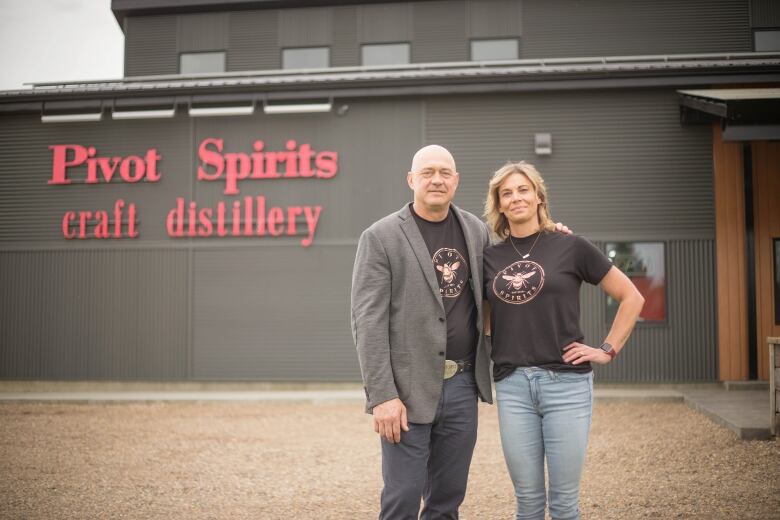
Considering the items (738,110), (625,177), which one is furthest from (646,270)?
(738,110)

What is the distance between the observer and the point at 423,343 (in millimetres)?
3061

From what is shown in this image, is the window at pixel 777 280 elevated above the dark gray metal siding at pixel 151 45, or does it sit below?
below

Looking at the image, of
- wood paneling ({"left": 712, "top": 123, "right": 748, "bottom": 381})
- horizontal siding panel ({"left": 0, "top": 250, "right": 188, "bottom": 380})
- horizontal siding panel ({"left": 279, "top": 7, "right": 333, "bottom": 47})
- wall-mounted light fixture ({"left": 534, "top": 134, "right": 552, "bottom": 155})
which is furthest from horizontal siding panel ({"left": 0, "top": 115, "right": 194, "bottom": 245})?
wood paneling ({"left": 712, "top": 123, "right": 748, "bottom": 381})

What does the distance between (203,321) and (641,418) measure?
8.16 metres

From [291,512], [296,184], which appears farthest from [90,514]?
[296,184]

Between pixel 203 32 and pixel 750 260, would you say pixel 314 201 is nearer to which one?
pixel 203 32

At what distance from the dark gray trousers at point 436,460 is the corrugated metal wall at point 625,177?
29.7ft

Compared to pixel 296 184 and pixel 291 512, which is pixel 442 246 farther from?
pixel 296 184

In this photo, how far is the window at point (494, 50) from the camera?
1495 centimetres

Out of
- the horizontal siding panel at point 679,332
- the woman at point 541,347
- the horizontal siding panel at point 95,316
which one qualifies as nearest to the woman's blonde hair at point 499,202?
the woman at point 541,347

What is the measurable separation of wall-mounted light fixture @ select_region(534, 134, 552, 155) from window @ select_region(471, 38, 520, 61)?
12.5ft

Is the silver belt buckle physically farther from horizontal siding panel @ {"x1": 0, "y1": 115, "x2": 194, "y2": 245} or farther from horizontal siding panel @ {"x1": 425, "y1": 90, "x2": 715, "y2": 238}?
horizontal siding panel @ {"x1": 0, "y1": 115, "x2": 194, "y2": 245}

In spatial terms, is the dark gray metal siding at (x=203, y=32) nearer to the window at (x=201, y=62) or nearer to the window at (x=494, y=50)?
the window at (x=201, y=62)

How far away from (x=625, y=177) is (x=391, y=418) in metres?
10.2
